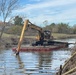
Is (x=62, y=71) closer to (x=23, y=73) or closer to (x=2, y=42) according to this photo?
(x=23, y=73)

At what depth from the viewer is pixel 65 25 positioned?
492ft

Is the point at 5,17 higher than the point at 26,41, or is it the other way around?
the point at 5,17

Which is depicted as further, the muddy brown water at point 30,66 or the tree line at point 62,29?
the tree line at point 62,29

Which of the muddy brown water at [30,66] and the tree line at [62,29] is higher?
the tree line at [62,29]

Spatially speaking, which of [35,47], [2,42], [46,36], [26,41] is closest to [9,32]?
[26,41]

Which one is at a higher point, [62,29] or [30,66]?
[62,29]

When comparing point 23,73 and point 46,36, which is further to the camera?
point 46,36

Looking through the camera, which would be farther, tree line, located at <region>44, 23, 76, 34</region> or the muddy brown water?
tree line, located at <region>44, 23, 76, 34</region>

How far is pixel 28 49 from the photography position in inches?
1897

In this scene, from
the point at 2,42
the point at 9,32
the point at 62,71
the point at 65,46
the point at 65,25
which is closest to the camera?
the point at 62,71

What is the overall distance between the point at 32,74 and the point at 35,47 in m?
28.1

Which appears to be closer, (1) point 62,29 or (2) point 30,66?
(2) point 30,66

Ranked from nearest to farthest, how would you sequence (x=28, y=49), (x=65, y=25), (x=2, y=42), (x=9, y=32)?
(x=28, y=49) → (x=2, y=42) → (x=9, y=32) → (x=65, y=25)

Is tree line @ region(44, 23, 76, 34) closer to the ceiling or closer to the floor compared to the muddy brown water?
closer to the ceiling
